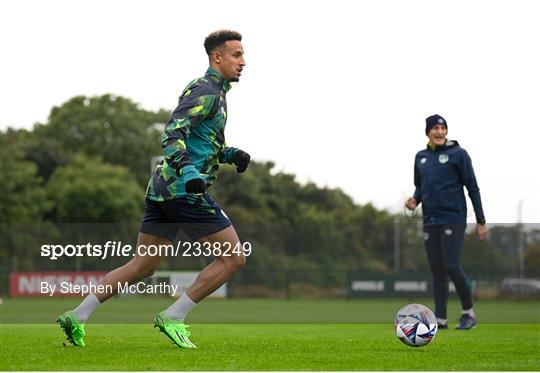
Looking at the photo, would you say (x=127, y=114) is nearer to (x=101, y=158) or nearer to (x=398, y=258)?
(x=101, y=158)

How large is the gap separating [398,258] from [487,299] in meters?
3.17

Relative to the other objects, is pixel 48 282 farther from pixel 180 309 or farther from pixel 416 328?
pixel 416 328

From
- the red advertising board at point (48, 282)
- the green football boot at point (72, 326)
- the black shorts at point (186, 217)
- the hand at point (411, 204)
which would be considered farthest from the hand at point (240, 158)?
the red advertising board at point (48, 282)

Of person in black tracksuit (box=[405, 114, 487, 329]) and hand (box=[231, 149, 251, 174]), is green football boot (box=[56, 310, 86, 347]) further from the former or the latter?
person in black tracksuit (box=[405, 114, 487, 329])

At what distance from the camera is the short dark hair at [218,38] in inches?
348

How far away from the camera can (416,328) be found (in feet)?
29.6

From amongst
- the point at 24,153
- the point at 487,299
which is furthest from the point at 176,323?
the point at 24,153

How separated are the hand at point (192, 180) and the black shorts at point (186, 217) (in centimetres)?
49

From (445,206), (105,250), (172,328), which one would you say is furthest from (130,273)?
(105,250)

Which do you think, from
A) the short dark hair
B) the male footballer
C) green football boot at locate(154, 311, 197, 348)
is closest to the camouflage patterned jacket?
the male footballer

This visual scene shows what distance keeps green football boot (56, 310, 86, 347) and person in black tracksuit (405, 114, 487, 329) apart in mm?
4970

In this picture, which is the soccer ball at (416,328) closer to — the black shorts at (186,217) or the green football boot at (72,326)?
the black shorts at (186,217)

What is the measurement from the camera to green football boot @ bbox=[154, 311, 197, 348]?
8.60 meters

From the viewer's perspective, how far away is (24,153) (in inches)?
2687
